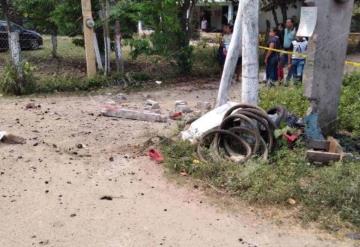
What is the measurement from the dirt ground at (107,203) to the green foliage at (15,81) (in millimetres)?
2894

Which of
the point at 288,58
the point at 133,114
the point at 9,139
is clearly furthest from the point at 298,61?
the point at 9,139

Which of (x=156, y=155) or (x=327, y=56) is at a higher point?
(x=327, y=56)

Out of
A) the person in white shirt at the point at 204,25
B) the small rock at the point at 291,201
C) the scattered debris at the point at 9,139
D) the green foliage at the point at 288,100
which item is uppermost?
the person in white shirt at the point at 204,25

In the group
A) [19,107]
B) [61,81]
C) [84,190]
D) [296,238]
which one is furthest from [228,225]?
[61,81]

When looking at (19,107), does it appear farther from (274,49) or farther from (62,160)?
(274,49)

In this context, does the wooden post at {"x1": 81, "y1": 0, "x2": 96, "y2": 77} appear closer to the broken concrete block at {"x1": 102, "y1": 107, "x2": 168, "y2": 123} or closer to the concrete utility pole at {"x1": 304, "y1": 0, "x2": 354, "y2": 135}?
the broken concrete block at {"x1": 102, "y1": 107, "x2": 168, "y2": 123}

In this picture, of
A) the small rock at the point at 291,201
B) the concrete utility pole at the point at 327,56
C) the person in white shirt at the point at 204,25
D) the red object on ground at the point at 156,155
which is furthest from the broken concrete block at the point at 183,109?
the person in white shirt at the point at 204,25

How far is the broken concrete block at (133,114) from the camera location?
26.1 feet

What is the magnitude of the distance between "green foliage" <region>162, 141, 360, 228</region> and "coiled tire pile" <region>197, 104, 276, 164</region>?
0.58ft

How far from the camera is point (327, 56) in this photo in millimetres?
6371

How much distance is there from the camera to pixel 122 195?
16.2 ft

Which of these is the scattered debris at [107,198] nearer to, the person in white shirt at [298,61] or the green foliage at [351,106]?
the green foliage at [351,106]

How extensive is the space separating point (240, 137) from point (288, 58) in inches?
273

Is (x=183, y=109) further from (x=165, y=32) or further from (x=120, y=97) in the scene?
(x=165, y=32)
